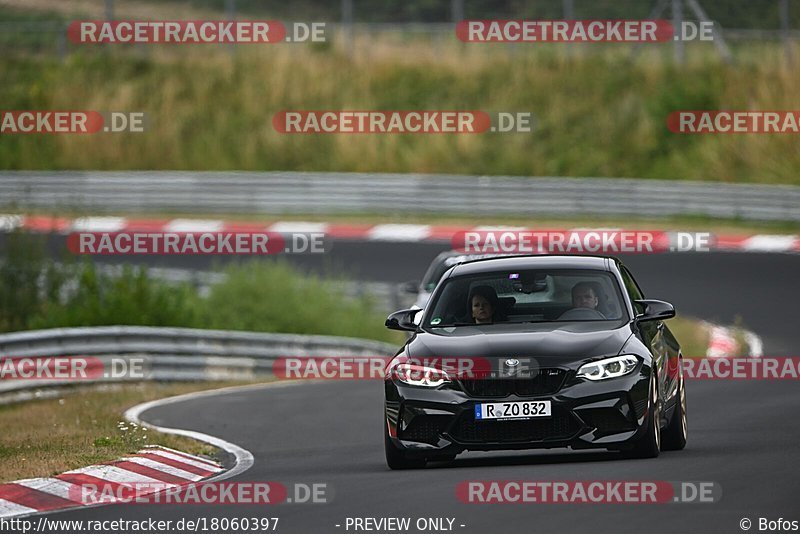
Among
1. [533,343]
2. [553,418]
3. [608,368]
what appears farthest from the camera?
[533,343]

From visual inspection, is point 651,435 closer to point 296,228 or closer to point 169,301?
point 169,301

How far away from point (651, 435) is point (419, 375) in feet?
4.97

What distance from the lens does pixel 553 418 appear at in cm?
1089

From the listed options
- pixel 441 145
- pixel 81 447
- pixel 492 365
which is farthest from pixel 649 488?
pixel 441 145

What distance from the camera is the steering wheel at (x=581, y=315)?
11.8 meters

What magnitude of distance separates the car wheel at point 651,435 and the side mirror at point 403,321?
67.6 inches

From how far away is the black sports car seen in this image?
1091 centimetres

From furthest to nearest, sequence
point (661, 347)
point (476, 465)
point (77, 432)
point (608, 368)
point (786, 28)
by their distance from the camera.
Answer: point (786, 28), point (77, 432), point (661, 347), point (476, 465), point (608, 368)

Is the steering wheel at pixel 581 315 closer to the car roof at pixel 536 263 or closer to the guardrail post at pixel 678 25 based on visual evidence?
the car roof at pixel 536 263

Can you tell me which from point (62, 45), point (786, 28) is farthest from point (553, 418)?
point (62, 45)

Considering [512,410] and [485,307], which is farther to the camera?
[485,307]

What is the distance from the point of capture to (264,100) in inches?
1889

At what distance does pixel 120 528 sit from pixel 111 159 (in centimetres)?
3712

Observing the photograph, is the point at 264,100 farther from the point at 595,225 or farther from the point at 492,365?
the point at 492,365
